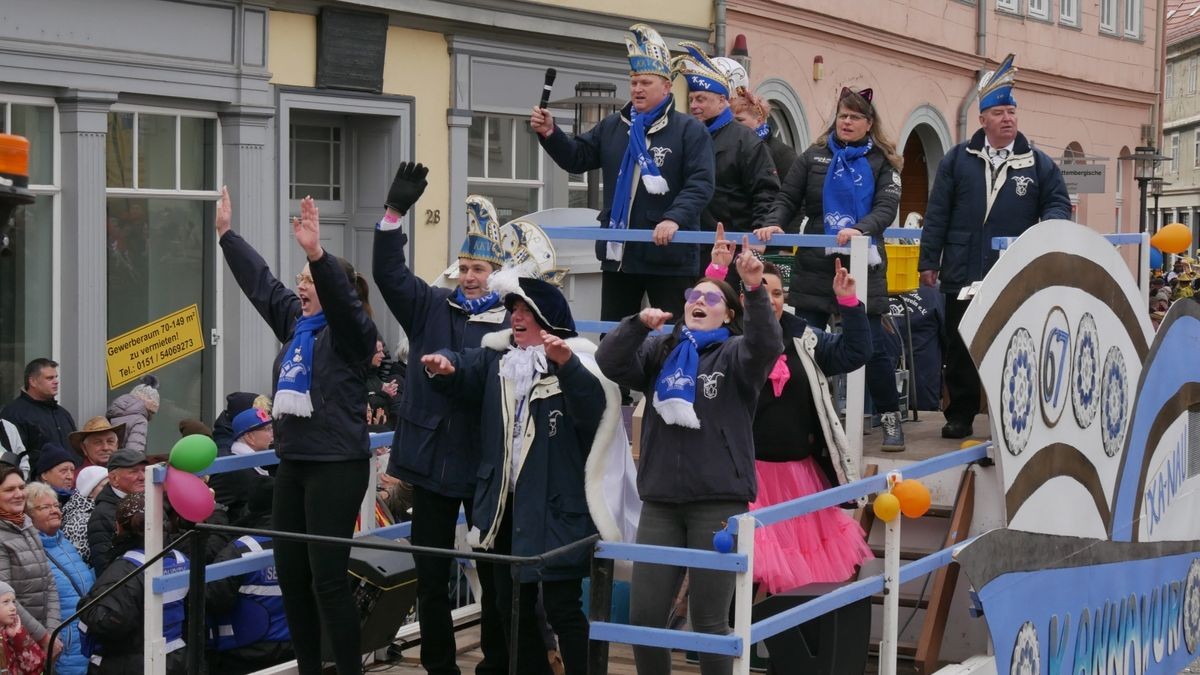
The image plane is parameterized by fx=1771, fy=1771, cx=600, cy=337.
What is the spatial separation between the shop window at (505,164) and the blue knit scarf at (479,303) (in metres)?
9.19

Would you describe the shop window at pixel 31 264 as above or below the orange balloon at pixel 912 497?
above

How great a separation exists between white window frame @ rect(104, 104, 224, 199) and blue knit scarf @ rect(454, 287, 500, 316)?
20.6 ft

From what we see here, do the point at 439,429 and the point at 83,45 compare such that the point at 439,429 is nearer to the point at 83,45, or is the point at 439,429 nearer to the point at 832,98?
the point at 83,45

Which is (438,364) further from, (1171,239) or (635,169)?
(1171,239)

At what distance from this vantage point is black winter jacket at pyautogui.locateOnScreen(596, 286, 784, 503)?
20.6ft

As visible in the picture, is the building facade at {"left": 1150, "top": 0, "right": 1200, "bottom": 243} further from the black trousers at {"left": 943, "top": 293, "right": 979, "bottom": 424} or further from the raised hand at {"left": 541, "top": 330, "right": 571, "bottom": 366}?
the raised hand at {"left": 541, "top": 330, "right": 571, "bottom": 366}

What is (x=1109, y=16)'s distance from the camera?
3188 cm

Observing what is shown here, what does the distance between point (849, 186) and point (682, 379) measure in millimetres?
2423

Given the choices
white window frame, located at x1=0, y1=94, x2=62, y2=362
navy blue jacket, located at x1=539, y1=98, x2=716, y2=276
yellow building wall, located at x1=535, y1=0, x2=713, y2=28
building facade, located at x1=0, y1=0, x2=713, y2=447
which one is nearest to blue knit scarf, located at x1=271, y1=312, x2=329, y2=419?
navy blue jacket, located at x1=539, y1=98, x2=716, y2=276

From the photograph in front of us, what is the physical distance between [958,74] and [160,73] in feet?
53.0

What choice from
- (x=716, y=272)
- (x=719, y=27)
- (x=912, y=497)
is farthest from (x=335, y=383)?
(x=719, y=27)

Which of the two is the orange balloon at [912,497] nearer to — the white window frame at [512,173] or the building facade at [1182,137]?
the white window frame at [512,173]

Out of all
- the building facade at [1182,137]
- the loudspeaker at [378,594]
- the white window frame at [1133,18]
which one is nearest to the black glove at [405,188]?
the loudspeaker at [378,594]

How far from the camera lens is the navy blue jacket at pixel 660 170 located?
27.7 feet
